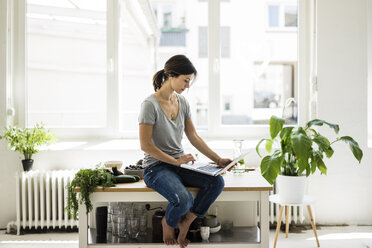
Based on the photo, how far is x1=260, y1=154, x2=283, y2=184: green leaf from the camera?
2.42m

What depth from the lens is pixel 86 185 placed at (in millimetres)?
2146

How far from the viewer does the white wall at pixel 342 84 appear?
123 inches

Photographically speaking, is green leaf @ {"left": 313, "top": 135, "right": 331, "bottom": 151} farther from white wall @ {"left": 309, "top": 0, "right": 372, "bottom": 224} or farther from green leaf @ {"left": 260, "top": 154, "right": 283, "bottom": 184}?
white wall @ {"left": 309, "top": 0, "right": 372, "bottom": 224}

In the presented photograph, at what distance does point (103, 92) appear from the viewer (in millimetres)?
3389

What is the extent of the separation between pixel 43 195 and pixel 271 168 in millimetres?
1811

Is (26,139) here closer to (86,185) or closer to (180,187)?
(86,185)

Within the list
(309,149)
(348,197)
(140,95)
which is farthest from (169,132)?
(348,197)

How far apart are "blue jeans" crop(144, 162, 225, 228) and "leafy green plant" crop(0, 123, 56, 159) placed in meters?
1.21

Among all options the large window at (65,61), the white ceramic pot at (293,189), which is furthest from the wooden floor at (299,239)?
the large window at (65,61)

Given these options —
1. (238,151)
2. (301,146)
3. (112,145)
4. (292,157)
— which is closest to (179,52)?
(112,145)

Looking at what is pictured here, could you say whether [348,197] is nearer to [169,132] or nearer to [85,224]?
[169,132]

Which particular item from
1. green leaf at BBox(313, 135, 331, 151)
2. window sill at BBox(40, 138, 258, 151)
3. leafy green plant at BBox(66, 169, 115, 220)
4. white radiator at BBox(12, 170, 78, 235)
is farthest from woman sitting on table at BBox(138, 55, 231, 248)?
white radiator at BBox(12, 170, 78, 235)

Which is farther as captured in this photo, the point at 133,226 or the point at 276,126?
the point at 276,126

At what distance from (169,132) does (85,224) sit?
74 centimetres
